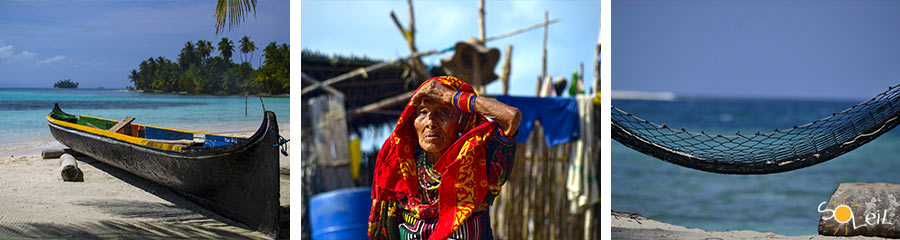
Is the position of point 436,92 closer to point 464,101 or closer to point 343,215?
point 464,101

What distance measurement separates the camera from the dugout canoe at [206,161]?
5258 mm

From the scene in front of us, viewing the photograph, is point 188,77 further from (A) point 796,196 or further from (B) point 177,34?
(A) point 796,196

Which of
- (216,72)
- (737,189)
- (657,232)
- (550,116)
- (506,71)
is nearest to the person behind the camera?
(657,232)

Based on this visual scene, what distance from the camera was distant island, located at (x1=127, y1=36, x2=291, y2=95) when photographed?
5348 millimetres

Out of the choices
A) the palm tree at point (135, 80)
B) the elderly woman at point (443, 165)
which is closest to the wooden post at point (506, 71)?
the palm tree at point (135, 80)

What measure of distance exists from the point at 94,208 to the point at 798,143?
5004mm

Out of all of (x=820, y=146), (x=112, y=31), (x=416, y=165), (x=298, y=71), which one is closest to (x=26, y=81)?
(x=112, y=31)

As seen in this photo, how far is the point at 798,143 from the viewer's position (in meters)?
4.46

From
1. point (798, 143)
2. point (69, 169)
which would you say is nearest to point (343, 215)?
point (69, 169)

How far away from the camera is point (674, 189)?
1969 cm

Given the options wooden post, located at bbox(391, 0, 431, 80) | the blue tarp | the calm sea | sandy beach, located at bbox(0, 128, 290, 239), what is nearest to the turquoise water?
sandy beach, located at bbox(0, 128, 290, 239)

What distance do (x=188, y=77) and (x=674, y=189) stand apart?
54.8ft

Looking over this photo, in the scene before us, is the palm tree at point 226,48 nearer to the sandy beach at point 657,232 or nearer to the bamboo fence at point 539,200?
the bamboo fence at point 539,200

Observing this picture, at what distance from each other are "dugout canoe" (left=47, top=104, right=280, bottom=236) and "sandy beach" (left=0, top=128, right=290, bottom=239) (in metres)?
0.09
